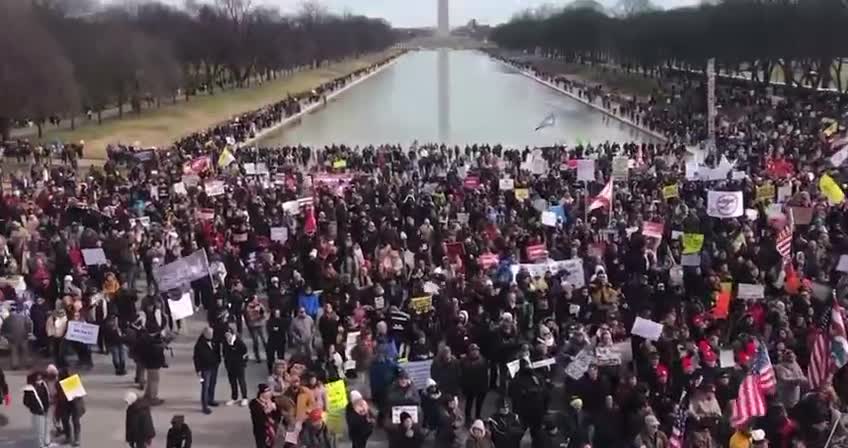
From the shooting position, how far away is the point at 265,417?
12.0 m

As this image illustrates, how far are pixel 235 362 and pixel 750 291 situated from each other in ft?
25.3

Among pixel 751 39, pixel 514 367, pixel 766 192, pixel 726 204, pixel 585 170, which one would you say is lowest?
pixel 514 367

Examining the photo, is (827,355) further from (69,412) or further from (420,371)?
(69,412)

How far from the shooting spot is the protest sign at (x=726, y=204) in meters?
20.4

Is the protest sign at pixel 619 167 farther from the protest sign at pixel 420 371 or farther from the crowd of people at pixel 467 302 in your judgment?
the protest sign at pixel 420 371

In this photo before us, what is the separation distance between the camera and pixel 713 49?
7512 cm

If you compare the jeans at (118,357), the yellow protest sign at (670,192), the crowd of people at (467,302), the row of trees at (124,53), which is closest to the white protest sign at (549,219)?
the crowd of people at (467,302)

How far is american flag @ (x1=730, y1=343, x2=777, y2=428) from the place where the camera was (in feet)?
37.2

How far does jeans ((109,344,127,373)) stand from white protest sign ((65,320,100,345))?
341 mm

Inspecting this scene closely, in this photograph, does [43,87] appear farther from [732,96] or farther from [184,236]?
[732,96]

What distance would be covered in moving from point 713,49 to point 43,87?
47254mm

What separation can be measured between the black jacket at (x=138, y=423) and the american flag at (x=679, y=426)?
5904 millimetres

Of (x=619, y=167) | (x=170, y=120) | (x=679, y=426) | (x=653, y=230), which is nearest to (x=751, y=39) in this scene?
(x=170, y=120)

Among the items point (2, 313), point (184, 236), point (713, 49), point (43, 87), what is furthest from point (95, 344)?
point (713, 49)
